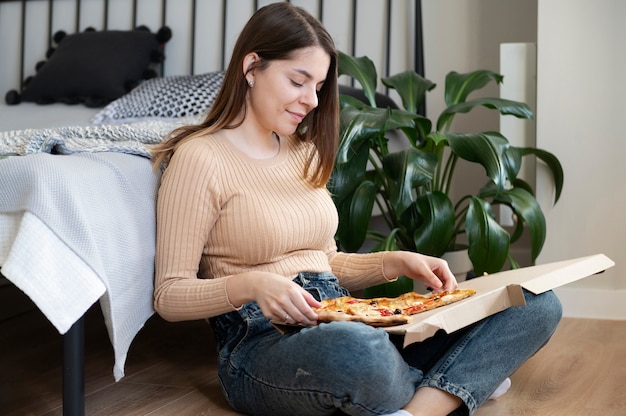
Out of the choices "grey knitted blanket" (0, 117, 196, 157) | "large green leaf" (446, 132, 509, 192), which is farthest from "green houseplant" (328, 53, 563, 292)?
"grey knitted blanket" (0, 117, 196, 157)

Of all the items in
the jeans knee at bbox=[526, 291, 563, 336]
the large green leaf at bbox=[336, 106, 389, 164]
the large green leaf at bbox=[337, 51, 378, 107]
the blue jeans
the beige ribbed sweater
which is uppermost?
the large green leaf at bbox=[337, 51, 378, 107]

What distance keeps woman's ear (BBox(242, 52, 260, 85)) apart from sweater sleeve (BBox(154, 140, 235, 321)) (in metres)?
0.16

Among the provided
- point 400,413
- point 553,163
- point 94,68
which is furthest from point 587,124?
point 94,68

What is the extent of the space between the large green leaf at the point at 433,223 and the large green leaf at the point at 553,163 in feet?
1.39

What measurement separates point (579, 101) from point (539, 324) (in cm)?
117

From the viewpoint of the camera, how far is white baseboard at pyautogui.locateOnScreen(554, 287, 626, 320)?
92.9 inches

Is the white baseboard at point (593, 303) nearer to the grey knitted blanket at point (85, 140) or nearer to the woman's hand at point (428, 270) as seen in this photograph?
the woman's hand at point (428, 270)

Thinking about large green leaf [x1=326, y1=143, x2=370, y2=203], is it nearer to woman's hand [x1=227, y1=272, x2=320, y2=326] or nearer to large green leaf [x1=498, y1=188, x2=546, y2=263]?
large green leaf [x1=498, y1=188, x2=546, y2=263]

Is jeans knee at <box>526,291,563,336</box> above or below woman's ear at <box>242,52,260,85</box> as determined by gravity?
below

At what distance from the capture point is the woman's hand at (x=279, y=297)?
112 cm

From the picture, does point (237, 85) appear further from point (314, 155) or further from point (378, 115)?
point (378, 115)

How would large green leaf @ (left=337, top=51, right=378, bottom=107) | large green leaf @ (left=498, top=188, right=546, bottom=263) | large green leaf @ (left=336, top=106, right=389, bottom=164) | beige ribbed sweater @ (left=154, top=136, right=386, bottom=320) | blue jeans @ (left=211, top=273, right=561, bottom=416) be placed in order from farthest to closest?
large green leaf @ (left=337, top=51, right=378, bottom=107) < large green leaf @ (left=498, top=188, right=546, bottom=263) < large green leaf @ (left=336, top=106, right=389, bottom=164) < beige ribbed sweater @ (left=154, top=136, right=386, bottom=320) < blue jeans @ (left=211, top=273, right=561, bottom=416)

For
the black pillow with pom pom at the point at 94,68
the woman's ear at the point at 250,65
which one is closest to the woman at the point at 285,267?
the woman's ear at the point at 250,65

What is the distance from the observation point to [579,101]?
2361 millimetres
